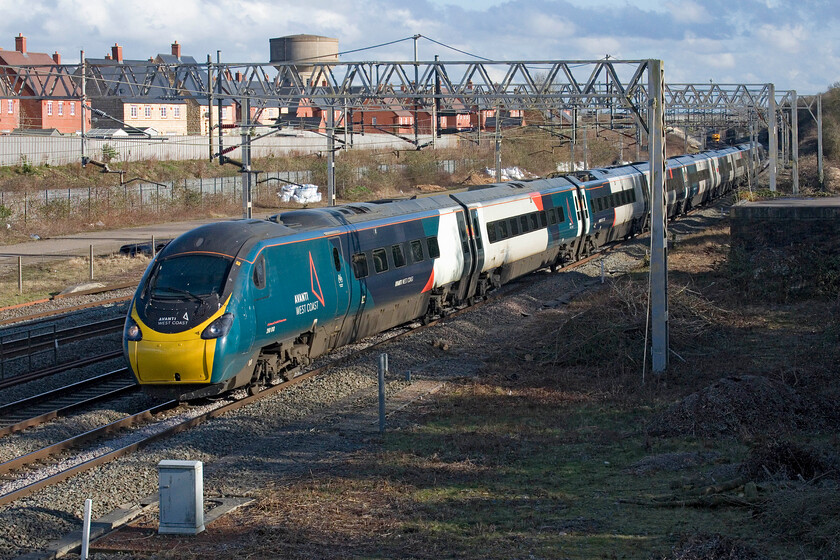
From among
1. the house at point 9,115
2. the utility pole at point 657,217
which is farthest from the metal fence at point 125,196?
the utility pole at point 657,217

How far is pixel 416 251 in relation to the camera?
19.7 m

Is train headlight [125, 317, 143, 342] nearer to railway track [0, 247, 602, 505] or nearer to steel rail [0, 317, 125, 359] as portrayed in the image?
railway track [0, 247, 602, 505]

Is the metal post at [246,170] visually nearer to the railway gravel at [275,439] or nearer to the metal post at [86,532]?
the railway gravel at [275,439]

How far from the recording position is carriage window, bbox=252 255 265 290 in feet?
46.9

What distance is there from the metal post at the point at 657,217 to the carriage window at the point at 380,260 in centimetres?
510

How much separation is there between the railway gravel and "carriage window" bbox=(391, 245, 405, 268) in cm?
160

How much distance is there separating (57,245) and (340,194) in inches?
969

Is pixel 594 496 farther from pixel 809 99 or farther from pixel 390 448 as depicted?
pixel 809 99

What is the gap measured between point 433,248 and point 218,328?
308 inches

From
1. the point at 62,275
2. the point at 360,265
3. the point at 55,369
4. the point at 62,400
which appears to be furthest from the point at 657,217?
the point at 62,275

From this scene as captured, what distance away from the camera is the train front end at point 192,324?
44.0 ft

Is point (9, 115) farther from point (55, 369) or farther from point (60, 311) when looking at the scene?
point (55, 369)

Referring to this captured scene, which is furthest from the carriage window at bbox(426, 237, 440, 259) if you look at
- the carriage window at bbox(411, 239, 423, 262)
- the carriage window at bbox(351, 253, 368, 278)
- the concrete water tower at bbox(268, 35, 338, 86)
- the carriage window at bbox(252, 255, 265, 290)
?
the concrete water tower at bbox(268, 35, 338, 86)

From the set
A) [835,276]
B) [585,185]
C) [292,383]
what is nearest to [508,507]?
[292,383]
